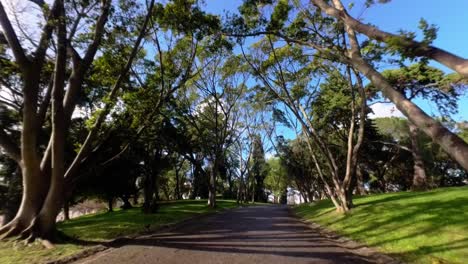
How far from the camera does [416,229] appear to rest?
1017cm

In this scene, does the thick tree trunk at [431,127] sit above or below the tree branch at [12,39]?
below

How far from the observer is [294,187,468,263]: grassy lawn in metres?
7.69

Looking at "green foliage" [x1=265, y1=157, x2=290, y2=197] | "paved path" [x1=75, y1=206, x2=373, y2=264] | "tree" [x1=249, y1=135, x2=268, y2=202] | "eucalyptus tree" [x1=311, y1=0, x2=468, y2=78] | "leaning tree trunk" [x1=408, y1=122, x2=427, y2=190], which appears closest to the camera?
"eucalyptus tree" [x1=311, y1=0, x2=468, y2=78]

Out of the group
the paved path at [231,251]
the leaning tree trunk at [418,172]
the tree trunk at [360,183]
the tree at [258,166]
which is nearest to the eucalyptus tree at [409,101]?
the paved path at [231,251]

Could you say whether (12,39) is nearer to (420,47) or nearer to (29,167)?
(29,167)

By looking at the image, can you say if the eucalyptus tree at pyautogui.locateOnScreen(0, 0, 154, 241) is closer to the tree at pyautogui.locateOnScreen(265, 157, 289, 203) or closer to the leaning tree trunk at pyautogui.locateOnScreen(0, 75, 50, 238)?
the leaning tree trunk at pyautogui.locateOnScreen(0, 75, 50, 238)

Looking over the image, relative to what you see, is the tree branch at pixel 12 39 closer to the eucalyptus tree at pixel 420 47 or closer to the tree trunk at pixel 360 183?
the eucalyptus tree at pixel 420 47

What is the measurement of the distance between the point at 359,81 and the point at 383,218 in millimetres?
6293

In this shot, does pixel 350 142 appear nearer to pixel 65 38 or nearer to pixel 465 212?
pixel 465 212

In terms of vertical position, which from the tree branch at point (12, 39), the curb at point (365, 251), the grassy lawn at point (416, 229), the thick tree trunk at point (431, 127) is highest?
the tree branch at point (12, 39)

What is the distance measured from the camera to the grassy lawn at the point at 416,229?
25.2 feet

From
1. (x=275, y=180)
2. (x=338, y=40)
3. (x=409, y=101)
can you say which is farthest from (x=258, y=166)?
(x=409, y=101)

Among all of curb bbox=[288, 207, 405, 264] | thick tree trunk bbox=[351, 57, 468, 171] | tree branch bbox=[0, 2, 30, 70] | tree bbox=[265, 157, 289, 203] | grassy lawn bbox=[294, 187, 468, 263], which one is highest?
tree bbox=[265, 157, 289, 203]

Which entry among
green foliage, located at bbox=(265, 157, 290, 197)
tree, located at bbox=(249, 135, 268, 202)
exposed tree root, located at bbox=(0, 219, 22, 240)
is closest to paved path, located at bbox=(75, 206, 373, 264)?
exposed tree root, located at bbox=(0, 219, 22, 240)
